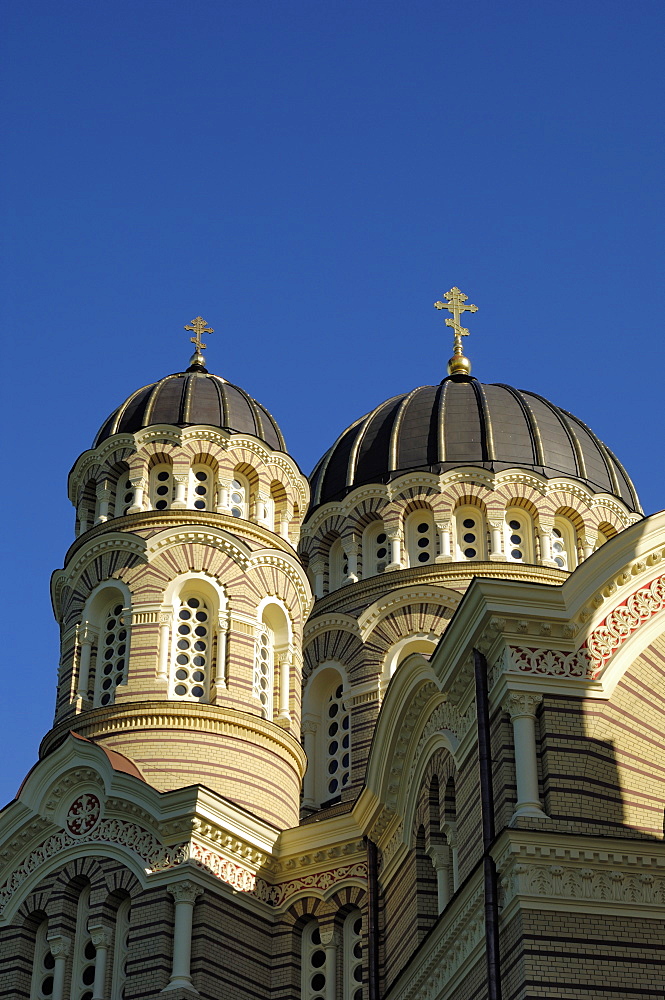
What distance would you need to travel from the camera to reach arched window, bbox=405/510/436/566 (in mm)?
32625

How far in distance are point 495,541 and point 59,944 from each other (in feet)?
40.9

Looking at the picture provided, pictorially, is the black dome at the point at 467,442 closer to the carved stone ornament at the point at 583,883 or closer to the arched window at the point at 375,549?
the arched window at the point at 375,549

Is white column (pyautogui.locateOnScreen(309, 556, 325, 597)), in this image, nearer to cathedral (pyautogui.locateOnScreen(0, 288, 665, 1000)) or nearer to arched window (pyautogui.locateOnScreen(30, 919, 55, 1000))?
cathedral (pyautogui.locateOnScreen(0, 288, 665, 1000))

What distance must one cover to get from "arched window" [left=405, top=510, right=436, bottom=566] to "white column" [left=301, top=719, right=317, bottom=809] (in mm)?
3733

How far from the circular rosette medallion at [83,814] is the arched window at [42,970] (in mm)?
1377

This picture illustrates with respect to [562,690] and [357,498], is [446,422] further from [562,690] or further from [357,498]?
[562,690]

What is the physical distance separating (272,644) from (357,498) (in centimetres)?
655

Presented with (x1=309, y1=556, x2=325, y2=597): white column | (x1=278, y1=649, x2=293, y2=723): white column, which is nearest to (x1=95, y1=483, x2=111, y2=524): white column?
(x1=278, y1=649, x2=293, y2=723): white column

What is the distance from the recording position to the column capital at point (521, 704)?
728 inches

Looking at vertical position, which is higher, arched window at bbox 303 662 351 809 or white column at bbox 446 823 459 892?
arched window at bbox 303 662 351 809

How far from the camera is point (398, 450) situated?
34.1m

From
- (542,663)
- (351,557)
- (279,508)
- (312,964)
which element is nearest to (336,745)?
(351,557)

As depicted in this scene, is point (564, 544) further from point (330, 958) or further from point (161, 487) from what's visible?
point (330, 958)

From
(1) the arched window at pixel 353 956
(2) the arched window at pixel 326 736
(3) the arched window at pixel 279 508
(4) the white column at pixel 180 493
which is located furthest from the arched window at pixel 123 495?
(1) the arched window at pixel 353 956
